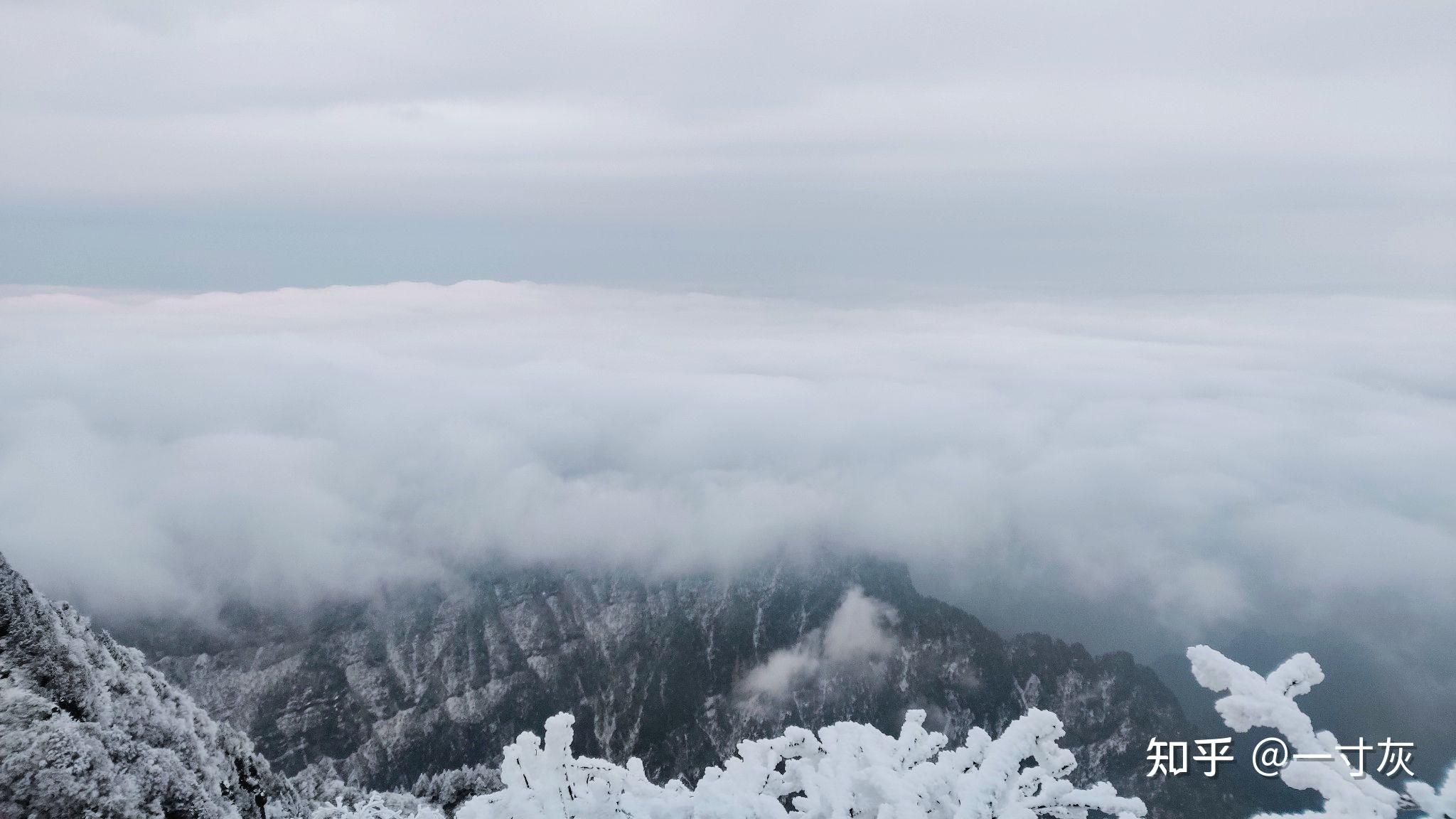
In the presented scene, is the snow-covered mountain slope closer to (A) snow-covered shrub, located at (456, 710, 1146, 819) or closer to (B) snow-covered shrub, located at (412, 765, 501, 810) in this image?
(A) snow-covered shrub, located at (456, 710, 1146, 819)

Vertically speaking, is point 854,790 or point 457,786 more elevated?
point 854,790

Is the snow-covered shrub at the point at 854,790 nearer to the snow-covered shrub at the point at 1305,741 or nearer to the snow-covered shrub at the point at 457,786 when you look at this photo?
the snow-covered shrub at the point at 1305,741

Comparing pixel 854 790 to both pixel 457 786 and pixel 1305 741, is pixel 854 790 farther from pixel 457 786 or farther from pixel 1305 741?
pixel 457 786

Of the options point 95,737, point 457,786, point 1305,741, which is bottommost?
point 457,786

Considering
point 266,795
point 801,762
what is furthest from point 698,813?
point 266,795

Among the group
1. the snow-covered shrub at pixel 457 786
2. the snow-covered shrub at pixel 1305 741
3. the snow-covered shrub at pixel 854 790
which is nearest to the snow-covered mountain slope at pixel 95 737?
the snow-covered shrub at pixel 854 790

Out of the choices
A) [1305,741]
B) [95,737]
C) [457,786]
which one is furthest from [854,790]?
[457,786]

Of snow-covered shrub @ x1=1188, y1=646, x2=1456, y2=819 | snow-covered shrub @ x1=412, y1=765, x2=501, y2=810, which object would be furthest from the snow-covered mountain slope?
snow-covered shrub @ x1=412, y1=765, x2=501, y2=810
